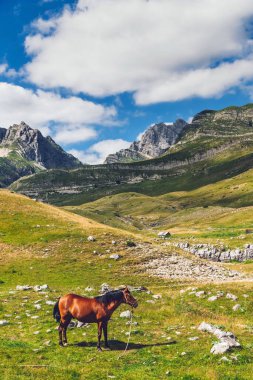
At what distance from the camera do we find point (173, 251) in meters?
55.1

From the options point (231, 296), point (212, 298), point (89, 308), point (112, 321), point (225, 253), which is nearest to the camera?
point (89, 308)

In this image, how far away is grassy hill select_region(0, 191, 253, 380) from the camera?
51.3 ft

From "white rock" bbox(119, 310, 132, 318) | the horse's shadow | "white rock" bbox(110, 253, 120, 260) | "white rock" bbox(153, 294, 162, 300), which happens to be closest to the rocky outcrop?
"white rock" bbox(110, 253, 120, 260)

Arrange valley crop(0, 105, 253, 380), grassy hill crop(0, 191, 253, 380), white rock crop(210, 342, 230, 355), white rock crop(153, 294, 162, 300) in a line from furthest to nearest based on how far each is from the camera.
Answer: white rock crop(153, 294, 162, 300), white rock crop(210, 342, 230, 355), valley crop(0, 105, 253, 380), grassy hill crop(0, 191, 253, 380)

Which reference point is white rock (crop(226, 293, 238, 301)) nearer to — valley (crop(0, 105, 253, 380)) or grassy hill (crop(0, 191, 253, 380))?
valley (crop(0, 105, 253, 380))

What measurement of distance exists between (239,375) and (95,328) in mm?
11295

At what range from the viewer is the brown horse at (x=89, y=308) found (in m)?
19.9

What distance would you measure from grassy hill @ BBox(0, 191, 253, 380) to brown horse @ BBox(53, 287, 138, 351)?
4.22ft

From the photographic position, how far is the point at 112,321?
24.9 m

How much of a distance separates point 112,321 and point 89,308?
18.2 ft

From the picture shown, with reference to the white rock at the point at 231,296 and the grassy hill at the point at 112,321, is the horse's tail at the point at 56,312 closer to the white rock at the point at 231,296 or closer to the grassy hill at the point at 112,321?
the grassy hill at the point at 112,321

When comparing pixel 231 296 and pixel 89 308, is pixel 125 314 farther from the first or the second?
pixel 231 296

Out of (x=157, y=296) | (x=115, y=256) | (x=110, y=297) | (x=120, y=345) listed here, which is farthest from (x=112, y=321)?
(x=115, y=256)

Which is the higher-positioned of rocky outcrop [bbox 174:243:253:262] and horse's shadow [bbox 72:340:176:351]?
horse's shadow [bbox 72:340:176:351]
